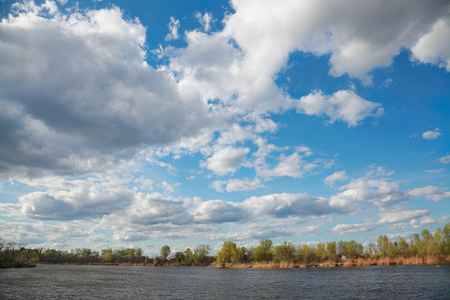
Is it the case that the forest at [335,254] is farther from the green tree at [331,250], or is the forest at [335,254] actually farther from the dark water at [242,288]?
the dark water at [242,288]

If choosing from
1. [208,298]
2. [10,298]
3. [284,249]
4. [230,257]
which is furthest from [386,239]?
[10,298]

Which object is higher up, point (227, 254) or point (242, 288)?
point (242, 288)

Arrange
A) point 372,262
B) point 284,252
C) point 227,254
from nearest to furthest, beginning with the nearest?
1. point 372,262
2. point 284,252
3. point 227,254

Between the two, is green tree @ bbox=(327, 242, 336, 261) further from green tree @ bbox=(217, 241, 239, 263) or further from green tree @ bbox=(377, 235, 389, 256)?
green tree @ bbox=(217, 241, 239, 263)

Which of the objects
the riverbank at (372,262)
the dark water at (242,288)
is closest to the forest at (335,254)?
the riverbank at (372,262)

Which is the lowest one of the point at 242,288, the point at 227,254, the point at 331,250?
the point at 227,254

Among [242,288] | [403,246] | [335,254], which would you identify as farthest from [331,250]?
[242,288]

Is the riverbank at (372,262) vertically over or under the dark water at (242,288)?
under

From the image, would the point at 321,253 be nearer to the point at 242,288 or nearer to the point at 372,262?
the point at 372,262

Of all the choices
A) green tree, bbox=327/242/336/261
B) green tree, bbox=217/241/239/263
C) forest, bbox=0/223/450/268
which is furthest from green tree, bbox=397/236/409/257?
green tree, bbox=217/241/239/263

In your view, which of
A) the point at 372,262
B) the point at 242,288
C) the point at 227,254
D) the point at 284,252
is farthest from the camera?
the point at 227,254

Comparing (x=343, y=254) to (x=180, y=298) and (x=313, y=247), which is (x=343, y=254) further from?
(x=180, y=298)

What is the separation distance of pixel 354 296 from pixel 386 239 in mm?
147065

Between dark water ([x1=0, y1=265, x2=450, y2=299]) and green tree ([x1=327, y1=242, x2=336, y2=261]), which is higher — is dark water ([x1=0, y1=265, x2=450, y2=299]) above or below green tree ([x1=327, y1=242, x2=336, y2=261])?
above
